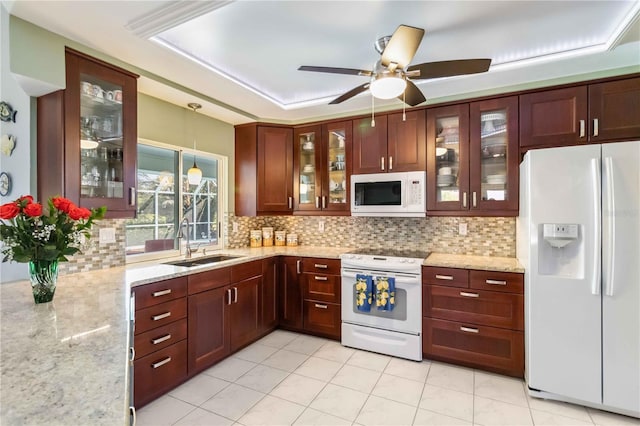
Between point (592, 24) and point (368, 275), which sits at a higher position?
point (592, 24)

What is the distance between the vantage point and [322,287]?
3.29 m

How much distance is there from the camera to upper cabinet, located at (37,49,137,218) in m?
2.01

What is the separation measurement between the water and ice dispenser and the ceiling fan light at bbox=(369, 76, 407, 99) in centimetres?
140

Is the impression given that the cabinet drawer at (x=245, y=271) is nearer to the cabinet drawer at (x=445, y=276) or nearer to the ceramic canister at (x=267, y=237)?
the ceramic canister at (x=267, y=237)

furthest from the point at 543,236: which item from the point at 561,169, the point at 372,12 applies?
the point at 372,12

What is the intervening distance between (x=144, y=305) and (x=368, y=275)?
1852 mm

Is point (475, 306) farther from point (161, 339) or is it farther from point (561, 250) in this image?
point (161, 339)

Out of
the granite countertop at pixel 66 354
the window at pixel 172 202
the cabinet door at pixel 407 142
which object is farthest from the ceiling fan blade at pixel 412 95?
the window at pixel 172 202

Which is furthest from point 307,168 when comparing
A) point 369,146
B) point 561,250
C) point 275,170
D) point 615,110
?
point 615,110

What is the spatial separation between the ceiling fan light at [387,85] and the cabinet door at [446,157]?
128 centimetres

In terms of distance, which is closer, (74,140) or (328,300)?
(74,140)

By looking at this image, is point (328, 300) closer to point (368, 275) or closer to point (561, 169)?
point (368, 275)

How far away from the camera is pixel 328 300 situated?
326cm

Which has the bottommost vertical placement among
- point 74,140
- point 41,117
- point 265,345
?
point 265,345
